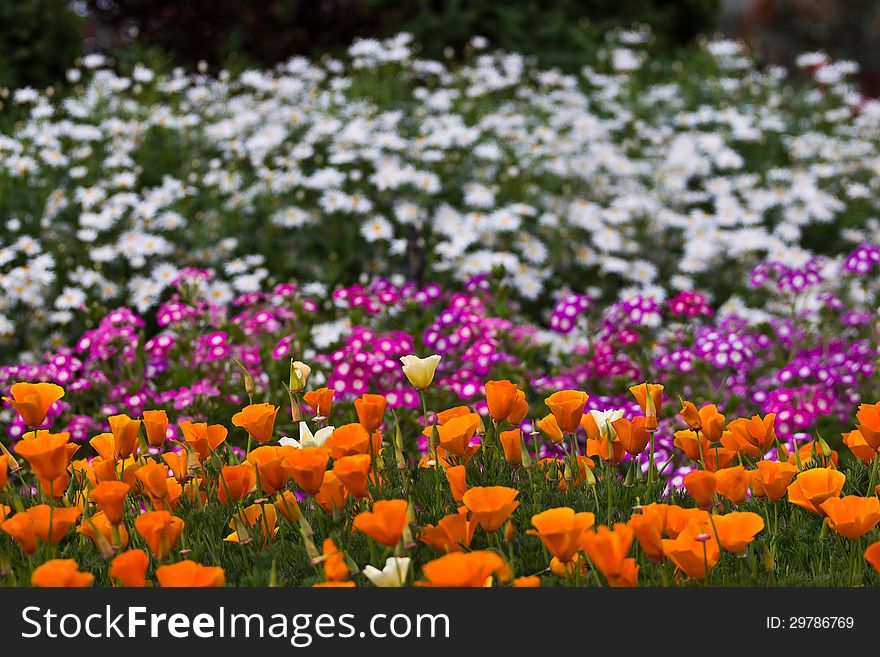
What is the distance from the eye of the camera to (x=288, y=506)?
1934mm

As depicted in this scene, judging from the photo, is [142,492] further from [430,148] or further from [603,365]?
[430,148]

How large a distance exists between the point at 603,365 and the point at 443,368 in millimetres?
596

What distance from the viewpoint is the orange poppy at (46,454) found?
1824 millimetres

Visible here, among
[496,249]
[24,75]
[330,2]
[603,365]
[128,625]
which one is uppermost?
[330,2]

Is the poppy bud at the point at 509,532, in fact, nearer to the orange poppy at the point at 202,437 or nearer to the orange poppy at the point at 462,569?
the orange poppy at the point at 462,569

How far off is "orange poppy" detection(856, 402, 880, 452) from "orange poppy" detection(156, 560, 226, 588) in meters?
1.22

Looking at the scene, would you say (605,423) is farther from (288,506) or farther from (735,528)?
(288,506)

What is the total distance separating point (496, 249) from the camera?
17.6 feet

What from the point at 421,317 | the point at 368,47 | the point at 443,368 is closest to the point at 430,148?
the point at 368,47

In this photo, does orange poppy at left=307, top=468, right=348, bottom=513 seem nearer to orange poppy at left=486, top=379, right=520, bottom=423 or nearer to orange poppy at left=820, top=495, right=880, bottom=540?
orange poppy at left=486, top=379, right=520, bottom=423

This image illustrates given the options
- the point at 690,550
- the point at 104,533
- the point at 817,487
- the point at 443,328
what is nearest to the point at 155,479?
the point at 104,533

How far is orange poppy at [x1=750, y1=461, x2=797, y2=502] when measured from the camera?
1.91 meters

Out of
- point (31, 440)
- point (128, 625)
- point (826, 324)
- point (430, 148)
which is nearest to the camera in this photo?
point (128, 625)

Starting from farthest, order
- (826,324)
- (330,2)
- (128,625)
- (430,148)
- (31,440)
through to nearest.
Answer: (330,2) < (430,148) < (826,324) < (31,440) < (128,625)
